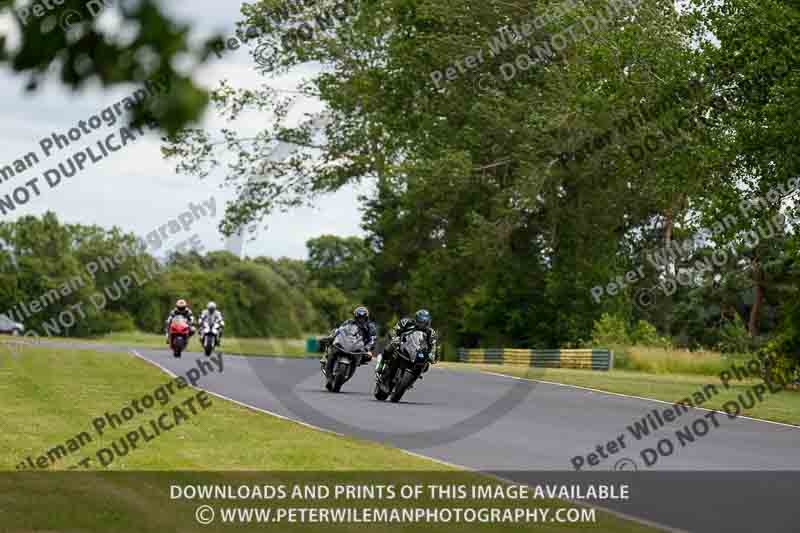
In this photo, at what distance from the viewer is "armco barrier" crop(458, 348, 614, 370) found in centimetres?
4400

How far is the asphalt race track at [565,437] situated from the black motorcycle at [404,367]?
316 mm

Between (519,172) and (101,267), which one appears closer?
(519,172)

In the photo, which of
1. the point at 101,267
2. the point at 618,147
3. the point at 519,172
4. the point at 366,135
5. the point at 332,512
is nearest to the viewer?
the point at 332,512

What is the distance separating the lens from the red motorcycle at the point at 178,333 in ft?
120

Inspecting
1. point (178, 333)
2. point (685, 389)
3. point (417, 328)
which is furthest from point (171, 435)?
point (178, 333)

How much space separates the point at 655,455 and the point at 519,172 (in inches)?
1305

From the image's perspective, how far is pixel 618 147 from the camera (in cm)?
4319

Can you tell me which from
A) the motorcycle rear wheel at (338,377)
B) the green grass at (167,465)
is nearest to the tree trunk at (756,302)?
the motorcycle rear wheel at (338,377)

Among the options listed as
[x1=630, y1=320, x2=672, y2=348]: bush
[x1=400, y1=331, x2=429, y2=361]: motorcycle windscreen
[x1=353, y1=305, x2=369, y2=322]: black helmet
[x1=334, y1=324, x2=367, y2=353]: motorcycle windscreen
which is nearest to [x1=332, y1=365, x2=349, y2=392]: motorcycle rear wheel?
[x1=334, y1=324, x2=367, y2=353]: motorcycle windscreen

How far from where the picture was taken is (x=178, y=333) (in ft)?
122

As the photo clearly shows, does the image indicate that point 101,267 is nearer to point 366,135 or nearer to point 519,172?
point 366,135

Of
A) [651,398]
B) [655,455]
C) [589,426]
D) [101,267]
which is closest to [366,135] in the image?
[651,398]

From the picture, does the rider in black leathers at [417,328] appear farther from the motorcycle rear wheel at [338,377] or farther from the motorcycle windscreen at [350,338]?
the motorcycle rear wheel at [338,377]

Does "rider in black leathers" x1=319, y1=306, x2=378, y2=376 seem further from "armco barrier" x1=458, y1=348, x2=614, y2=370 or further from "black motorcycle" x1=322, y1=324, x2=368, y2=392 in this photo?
"armco barrier" x1=458, y1=348, x2=614, y2=370
